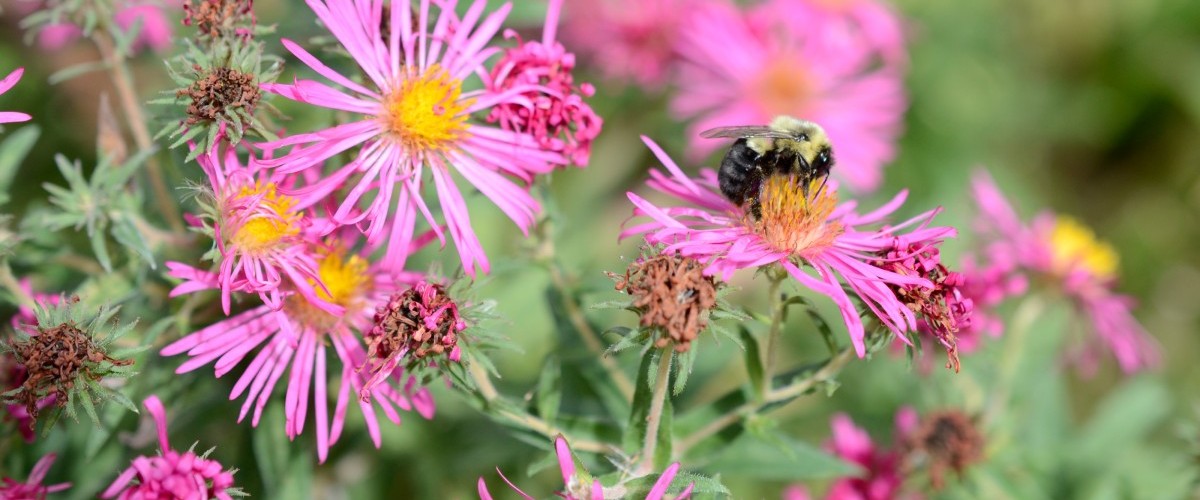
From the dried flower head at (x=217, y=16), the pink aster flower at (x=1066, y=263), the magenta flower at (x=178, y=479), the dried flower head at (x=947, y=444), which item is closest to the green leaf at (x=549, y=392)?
the magenta flower at (x=178, y=479)

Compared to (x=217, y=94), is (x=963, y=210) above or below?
below

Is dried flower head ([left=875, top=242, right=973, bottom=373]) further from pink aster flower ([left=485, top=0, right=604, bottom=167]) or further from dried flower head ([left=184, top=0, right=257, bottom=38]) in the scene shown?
dried flower head ([left=184, top=0, right=257, bottom=38])

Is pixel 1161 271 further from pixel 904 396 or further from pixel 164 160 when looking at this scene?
pixel 164 160

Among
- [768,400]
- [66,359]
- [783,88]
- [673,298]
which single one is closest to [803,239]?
[768,400]

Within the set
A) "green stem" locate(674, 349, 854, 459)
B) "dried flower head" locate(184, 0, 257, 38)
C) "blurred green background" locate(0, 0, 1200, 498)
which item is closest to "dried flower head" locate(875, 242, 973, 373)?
"green stem" locate(674, 349, 854, 459)

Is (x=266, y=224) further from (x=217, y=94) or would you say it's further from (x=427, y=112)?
(x=427, y=112)

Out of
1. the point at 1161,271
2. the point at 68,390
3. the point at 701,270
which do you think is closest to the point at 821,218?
the point at 701,270
